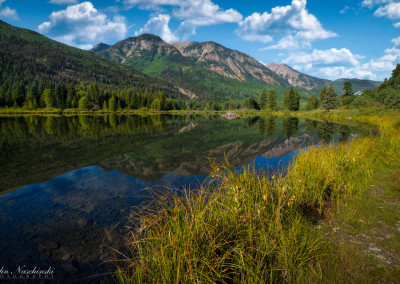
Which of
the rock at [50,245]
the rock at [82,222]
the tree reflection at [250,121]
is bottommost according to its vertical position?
the rock at [50,245]

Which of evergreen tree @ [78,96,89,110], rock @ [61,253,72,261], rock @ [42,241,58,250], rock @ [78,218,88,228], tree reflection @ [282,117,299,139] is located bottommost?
rock @ [61,253,72,261]

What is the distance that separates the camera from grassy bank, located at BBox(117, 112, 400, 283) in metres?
3.29

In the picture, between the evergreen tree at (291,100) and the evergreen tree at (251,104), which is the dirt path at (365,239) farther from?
the evergreen tree at (251,104)

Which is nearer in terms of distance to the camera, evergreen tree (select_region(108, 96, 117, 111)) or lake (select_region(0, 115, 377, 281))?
lake (select_region(0, 115, 377, 281))

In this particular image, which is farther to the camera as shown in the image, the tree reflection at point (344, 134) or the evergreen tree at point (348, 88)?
the evergreen tree at point (348, 88)

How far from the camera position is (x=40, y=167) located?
1195 centimetres

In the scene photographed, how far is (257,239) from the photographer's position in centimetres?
396

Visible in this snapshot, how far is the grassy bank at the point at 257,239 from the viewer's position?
130 inches

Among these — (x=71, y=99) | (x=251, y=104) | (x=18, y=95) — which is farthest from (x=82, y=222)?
(x=251, y=104)

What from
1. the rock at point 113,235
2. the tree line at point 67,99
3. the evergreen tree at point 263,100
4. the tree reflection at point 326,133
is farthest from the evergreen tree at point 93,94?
the rock at point 113,235

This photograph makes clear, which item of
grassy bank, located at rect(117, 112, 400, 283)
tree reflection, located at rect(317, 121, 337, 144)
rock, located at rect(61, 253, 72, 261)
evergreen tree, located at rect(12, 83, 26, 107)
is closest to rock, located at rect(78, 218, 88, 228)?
rock, located at rect(61, 253, 72, 261)

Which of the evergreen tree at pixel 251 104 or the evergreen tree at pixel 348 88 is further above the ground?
the evergreen tree at pixel 348 88

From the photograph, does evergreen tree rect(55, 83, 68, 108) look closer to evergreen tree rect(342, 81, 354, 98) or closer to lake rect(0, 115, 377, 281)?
lake rect(0, 115, 377, 281)

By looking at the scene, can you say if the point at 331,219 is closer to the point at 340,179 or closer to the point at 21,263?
the point at 340,179
